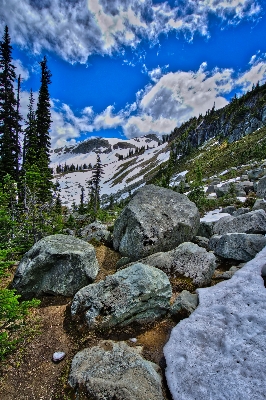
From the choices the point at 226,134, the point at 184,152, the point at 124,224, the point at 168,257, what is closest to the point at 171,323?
the point at 168,257

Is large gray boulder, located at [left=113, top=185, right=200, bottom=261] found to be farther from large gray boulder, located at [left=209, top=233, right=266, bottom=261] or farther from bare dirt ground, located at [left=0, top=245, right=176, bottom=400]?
bare dirt ground, located at [left=0, top=245, right=176, bottom=400]

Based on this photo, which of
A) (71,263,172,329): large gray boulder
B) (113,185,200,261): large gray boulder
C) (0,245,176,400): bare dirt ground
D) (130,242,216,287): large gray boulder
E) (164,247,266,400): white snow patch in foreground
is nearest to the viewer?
(164,247,266,400): white snow patch in foreground

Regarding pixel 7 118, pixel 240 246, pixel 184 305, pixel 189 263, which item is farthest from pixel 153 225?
pixel 7 118

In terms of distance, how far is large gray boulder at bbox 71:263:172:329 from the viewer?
7598mm

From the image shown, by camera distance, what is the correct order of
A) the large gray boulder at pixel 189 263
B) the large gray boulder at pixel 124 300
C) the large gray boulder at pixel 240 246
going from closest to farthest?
the large gray boulder at pixel 124 300 → the large gray boulder at pixel 189 263 → the large gray boulder at pixel 240 246

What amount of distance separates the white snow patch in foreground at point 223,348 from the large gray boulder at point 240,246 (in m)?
2.48

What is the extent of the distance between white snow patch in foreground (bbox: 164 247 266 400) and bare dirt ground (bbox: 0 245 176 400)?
56 centimetres

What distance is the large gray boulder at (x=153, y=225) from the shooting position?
11.7 meters

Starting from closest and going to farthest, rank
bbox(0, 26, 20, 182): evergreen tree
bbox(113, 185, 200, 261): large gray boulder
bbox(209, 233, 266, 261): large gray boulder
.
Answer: bbox(209, 233, 266, 261): large gray boulder < bbox(113, 185, 200, 261): large gray boulder < bbox(0, 26, 20, 182): evergreen tree

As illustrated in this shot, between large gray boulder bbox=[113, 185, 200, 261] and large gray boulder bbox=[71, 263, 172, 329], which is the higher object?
large gray boulder bbox=[113, 185, 200, 261]

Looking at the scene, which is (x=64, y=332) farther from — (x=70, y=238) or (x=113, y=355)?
(x=70, y=238)

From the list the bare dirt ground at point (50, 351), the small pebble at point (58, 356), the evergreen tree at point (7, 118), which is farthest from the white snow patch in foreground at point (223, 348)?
the evergreen tree at point (7, 118)

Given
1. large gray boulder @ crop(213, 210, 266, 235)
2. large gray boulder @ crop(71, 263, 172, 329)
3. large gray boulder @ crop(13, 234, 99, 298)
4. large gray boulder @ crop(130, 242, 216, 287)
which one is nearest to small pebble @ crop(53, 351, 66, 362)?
large gray boulder @ crop(71, 263, 172, 329)

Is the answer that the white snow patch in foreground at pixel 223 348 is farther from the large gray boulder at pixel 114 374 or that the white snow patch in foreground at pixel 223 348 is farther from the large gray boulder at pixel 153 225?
the large gray boulder at pixel 153 225
